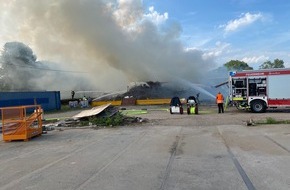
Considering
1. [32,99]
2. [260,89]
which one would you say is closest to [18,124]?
[260,89]

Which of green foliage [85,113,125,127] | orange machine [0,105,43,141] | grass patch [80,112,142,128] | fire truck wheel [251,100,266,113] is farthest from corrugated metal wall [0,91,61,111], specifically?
fire truck wheel [251,100,266,113]

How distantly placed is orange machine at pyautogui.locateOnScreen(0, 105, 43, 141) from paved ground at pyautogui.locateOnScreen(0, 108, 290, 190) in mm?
452

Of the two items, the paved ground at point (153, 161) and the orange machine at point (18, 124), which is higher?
the orange machine at point (18, 124)

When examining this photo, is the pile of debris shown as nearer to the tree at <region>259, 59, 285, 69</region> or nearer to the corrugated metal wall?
the corrugated metal wall

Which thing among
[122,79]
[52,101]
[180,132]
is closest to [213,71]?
[122,79]

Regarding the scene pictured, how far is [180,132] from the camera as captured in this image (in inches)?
572

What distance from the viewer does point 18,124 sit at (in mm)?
14031

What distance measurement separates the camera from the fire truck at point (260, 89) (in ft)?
73.7

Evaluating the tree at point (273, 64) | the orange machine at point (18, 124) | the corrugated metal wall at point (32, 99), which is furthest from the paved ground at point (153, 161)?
the tree at point (273, 64)

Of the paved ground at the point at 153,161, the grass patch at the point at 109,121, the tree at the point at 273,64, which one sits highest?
the tree at the point at 273,64

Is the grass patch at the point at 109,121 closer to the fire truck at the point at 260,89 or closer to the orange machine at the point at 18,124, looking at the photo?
the orange machine at the point at 18,124

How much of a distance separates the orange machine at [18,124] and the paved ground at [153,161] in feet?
1.48

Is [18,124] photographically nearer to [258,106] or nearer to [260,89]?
[258,106]

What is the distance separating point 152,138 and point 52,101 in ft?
90.7
